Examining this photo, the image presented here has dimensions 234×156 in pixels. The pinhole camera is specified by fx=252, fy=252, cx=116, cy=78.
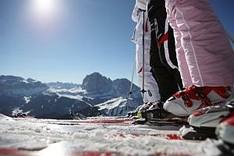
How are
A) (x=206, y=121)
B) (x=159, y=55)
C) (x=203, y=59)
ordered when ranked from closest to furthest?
1. (x=206, y=121)
2. (x=203, y=59)
3. (x=159, y=55)

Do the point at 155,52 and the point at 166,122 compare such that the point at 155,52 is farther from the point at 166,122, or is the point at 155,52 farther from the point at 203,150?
the point at 203,150

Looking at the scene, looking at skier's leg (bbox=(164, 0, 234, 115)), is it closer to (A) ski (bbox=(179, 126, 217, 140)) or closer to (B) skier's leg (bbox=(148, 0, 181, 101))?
(A) ski (bbox=(179, 126, 217, 140))

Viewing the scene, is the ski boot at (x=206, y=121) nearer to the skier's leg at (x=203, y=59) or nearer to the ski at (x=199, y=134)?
the ski at (x=199, y=134)

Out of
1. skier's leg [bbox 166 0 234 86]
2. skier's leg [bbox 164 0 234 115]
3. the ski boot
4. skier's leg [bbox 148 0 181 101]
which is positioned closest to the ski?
the ski boot

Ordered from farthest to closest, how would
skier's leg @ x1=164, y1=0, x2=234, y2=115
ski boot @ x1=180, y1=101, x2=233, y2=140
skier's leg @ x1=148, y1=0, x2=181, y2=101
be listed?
skier's leg @ x1=148, y1=0, x2=181, y2=101 → skier's leg @ x1=164, y1=0, x2=234, y2=115 → ski boot @ x1=180, y1=101, x2=233, y2=140

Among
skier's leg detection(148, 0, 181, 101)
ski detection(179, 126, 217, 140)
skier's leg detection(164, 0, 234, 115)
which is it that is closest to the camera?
ski detection(179, 126, 217, 140)

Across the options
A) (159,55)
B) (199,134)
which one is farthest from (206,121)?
(159,55)

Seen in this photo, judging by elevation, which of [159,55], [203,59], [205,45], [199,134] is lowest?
[199,134]

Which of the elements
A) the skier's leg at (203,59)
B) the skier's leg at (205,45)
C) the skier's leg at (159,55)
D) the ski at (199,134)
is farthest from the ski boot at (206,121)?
the skier's leg at (159,55)

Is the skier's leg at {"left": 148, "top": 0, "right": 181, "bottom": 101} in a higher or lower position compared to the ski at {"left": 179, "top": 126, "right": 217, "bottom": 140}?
higher

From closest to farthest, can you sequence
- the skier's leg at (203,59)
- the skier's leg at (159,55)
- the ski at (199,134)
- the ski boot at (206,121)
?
the ski boot at (206,121)
the ski at (199,134)
the skier's leg at (203,59)
the skier's leg at (159,55)

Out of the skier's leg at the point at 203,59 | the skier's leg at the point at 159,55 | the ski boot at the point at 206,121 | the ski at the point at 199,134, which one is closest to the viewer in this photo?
the ski boot at the point at 206,121

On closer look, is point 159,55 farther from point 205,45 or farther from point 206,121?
point 206,121

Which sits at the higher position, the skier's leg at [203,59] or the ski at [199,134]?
the skier's leg at [203,59]
